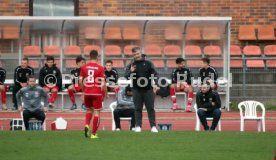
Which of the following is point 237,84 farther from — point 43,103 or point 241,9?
point 43,103

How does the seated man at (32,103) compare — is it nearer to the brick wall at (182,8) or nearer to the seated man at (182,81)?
the seated man at (182,81)

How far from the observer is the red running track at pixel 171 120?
30.8 meters

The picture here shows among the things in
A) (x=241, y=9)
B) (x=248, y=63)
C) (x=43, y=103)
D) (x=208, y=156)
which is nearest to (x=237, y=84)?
(x=248, y=63)

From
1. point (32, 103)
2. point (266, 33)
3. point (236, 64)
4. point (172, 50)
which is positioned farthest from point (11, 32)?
point (266, 33)

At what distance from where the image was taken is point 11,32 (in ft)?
115

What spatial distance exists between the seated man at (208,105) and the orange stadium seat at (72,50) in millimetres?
7298

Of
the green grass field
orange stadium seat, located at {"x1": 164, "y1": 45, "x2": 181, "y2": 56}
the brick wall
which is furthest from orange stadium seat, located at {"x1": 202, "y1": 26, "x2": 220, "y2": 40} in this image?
the green grass field

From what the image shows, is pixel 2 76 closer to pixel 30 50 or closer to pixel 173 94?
pixel 30 50

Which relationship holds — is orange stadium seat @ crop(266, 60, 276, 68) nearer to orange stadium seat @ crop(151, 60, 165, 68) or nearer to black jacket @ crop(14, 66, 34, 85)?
orange stadium seat @ crop(151, 60, 165, 68)

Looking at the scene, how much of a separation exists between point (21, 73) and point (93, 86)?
10.3 meters

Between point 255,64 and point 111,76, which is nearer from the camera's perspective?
point 111,76

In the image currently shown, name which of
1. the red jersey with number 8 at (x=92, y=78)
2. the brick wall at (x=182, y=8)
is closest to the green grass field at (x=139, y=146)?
the red jersey with number 8 at (x=92, y=78)

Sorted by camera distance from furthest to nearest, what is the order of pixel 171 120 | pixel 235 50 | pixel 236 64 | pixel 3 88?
pixel 235 50
pixel 236 64
pixel 3 88
pixel 171 120

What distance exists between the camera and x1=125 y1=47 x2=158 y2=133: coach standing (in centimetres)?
2570
